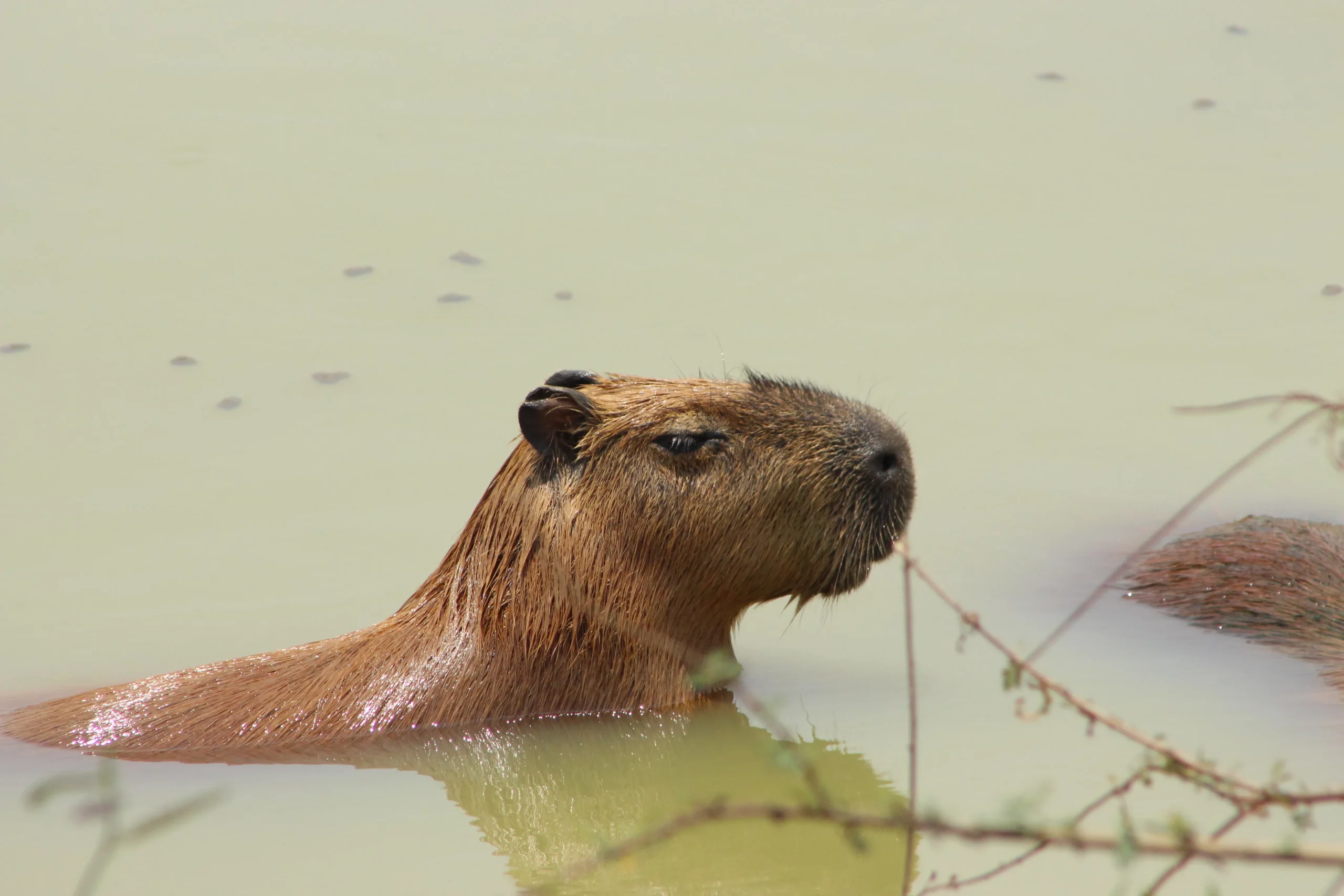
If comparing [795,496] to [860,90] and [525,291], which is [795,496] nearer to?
[525,291]

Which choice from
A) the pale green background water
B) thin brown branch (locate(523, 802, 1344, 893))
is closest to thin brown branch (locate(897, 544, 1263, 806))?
thin brown branch (locate(523, 802, 1344, 893))

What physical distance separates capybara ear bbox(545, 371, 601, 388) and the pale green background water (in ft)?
4.04

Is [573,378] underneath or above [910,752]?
underneath

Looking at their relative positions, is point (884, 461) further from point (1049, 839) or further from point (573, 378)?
point (1049, 839)

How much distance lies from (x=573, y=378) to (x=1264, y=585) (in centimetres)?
250

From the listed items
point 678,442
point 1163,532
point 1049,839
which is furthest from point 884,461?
point 1049,839

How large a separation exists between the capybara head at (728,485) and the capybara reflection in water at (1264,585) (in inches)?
57.4

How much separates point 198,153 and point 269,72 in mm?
1112

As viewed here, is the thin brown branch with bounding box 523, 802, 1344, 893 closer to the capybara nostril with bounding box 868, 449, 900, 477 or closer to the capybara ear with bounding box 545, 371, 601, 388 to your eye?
the capybara nostril with bounding box 868, 449, 900, 477

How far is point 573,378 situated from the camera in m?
5.57

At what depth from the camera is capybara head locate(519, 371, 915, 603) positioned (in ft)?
17.5

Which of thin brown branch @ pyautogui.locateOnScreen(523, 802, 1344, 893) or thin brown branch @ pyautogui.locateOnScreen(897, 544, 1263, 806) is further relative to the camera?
thin brown branch @ pyautogui.locateOnScreen(897, 544, 1263, 806)

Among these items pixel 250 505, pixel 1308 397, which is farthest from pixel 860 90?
pixel 1308 397

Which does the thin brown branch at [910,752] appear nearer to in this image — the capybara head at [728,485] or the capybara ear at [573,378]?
the capybara head at [728,485]
